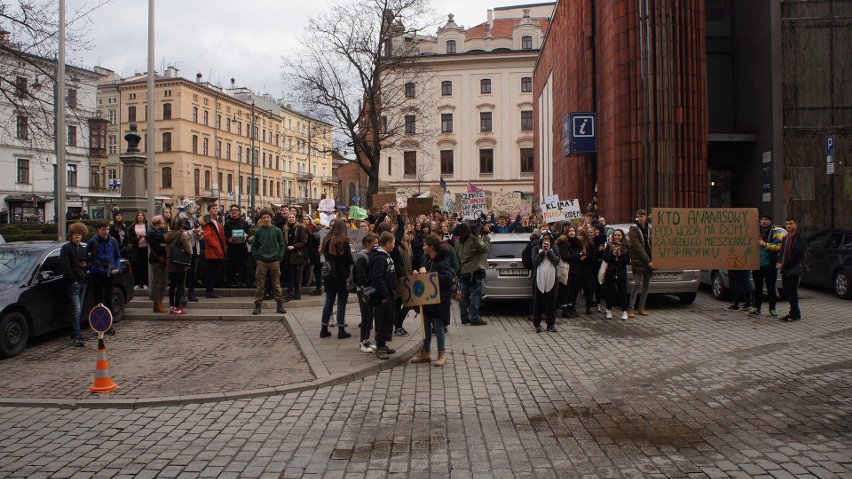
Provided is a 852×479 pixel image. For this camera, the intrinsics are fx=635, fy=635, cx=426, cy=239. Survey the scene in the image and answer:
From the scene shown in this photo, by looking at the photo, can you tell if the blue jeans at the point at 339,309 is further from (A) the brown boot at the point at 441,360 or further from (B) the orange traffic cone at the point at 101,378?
(B) the orange traffic cone at the point at 101,378

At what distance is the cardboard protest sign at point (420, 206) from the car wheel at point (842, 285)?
11557 mm

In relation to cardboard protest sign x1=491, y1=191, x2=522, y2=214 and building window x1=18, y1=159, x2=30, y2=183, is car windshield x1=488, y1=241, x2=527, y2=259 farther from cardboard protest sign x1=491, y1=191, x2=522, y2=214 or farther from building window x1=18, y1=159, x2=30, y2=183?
building window x1=18, y1=159, x2=30, y2=183

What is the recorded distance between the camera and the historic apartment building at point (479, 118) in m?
63.5

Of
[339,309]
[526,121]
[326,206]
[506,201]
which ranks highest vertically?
[526,121]

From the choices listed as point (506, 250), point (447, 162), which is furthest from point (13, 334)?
point (447, 162)

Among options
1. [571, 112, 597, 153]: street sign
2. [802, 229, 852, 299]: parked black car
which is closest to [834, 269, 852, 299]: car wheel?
[802, 229, 852, 299]: parked black car

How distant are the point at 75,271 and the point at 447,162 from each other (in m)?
56.8

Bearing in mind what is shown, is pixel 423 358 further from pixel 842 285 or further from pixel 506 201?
pixel 506 201

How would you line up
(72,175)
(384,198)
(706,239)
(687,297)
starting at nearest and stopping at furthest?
(706,239) < (687,297) < (384,198) < (72,175)

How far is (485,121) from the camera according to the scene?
2539 inches

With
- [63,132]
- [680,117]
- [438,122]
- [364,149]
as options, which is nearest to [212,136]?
[438,122]

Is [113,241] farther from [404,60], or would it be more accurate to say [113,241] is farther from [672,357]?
[404,60]

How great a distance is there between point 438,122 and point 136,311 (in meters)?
54.6

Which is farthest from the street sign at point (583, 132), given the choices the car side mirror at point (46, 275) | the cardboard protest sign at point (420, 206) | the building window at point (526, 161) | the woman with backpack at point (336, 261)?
the building window at point (526, 161)
